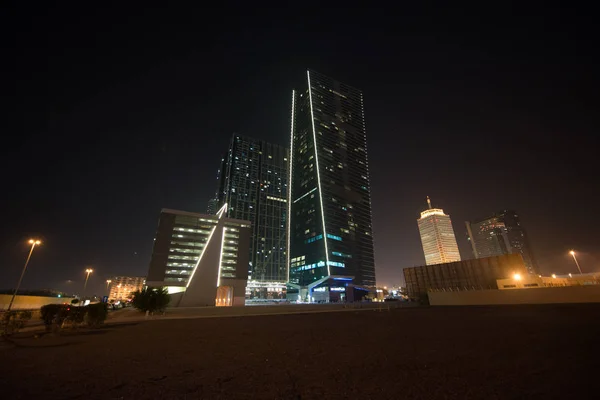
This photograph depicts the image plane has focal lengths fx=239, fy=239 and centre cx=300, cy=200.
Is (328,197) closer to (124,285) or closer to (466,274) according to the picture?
(466,274)

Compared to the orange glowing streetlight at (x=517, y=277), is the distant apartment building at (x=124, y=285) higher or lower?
higher

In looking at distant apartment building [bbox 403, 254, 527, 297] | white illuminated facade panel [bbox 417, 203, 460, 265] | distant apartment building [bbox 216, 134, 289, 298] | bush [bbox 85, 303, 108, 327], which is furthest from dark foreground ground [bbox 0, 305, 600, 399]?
white illuminated facade panel [bbox 417, 203, 460, 265]

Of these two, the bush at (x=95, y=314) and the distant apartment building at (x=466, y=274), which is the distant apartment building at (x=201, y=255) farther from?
the distant apartment building at (x=466, y=274)

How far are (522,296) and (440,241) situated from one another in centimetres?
17954

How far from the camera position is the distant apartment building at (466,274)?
171ft

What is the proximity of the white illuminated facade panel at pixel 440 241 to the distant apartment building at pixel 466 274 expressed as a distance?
137401mm

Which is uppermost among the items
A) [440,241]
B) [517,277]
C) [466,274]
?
[440,241]

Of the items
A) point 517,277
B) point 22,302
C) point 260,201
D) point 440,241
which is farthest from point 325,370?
point 440,241

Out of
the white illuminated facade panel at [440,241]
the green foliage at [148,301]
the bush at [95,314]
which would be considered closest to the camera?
the bush at [95,314]

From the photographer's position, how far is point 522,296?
105 feet

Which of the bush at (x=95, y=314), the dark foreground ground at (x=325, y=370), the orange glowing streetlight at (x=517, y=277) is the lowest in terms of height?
the dark foreground ground at (x=325, y=370)

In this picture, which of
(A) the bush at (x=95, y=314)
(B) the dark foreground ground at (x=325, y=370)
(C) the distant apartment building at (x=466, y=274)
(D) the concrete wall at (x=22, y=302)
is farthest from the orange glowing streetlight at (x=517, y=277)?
(D) the concrete wall at (x=22, y=302)

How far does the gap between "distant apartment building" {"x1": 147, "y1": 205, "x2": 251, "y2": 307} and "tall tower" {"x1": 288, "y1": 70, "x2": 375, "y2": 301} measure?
146ft

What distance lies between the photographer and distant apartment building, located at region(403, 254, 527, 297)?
2050 inches
